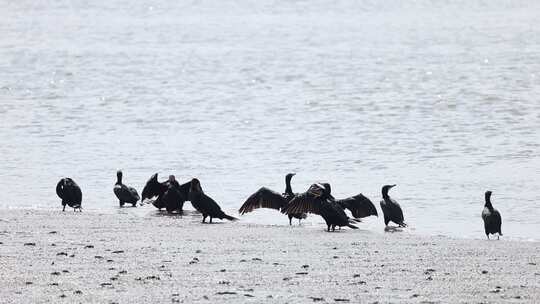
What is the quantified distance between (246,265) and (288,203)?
12.3 feet

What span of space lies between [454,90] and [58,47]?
21.6 m

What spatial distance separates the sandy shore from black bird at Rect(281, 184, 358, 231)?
183 mm

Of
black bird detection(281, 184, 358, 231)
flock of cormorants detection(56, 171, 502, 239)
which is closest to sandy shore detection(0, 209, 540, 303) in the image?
black bird detection(281, 184, 358, 231)

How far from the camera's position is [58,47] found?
51.2 m

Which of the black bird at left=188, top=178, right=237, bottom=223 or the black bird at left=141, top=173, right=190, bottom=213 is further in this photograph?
the black bird at left=141, top=173, right=190, bottom=213

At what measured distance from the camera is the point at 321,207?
47.1 feet

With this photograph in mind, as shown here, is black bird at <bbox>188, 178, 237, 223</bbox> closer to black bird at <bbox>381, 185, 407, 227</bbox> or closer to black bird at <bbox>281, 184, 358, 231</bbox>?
black bird at <bbox>281, 184, 358, 231</bbox>

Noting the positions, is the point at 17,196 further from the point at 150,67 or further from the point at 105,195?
the point at 150,67

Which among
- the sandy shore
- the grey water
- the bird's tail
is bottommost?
the sandy shore

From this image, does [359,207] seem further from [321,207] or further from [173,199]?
[173,199]

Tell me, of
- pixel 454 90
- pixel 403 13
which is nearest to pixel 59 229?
pixel 454 90

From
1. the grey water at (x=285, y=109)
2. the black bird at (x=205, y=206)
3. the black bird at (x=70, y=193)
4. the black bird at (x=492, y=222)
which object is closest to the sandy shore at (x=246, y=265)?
the black bird at (x=205, y=206)

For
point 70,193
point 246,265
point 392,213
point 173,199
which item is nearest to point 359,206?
point 392,213

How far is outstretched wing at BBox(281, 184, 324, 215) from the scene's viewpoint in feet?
47.9
